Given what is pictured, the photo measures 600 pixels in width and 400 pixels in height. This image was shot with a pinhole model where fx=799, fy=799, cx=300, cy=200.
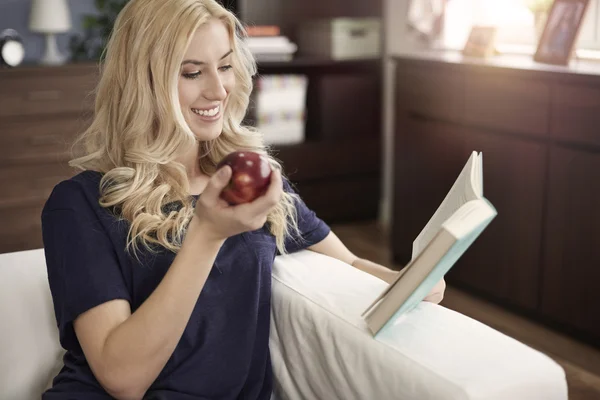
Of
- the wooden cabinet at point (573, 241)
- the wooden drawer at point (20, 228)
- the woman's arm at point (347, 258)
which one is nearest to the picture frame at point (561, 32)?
the wooden cabinet at point (573, 241)

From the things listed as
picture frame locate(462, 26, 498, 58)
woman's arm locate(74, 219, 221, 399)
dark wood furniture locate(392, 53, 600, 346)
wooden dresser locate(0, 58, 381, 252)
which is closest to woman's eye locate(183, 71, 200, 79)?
woman's arm locate(74, 219, 221, 399)

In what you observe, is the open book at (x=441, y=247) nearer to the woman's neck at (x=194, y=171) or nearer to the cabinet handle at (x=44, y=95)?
the woman's neck at (x=194, y=171)

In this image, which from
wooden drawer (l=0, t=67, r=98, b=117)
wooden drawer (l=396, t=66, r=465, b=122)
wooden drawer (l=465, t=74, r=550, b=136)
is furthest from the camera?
wooden drawer (l=0, t=67, r=98, b=117)

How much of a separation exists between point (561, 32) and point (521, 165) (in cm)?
49

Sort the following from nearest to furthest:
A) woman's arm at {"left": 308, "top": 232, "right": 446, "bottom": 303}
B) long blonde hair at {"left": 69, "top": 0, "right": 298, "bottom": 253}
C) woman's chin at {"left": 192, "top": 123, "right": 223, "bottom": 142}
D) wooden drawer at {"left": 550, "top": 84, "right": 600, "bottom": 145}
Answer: long blonde hair at {"left": 69, "top": 0, "right": 298, "bottom": 253}
woman's chin at {"left": 192, "top": 123, "right": 223, "bottom": 142}
woman's arm at {"left": 308, "top": 232, "right": 446, "bottom": 303}
wooden drawer at {"left": 550, "top": 84, "right": 600, "bottom": 145}

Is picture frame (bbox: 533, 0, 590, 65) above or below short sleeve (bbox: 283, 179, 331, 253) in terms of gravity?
above

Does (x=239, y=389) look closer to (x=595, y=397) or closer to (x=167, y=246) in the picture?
(x=167, y=246)

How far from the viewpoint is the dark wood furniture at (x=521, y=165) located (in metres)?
2.54

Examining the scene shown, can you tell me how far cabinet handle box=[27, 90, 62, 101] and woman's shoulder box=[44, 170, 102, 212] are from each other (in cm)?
231

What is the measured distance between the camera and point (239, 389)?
1370mm

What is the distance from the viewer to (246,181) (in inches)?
41.4

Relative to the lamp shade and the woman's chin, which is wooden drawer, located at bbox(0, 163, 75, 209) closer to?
the lamp shade

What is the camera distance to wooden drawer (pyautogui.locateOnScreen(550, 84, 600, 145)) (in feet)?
8.02

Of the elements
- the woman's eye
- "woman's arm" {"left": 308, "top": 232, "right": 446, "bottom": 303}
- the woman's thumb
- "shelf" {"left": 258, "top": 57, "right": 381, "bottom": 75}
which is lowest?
"woman's arm" {"left": 308, "top": 232, "right": 446, "bottom": 303}
